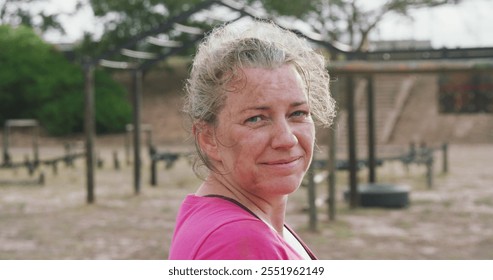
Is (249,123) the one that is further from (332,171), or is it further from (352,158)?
(352,158)

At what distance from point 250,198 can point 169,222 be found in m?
7.16

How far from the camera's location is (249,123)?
113 cm

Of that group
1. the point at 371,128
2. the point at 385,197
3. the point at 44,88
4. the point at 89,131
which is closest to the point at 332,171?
the point at 385,197

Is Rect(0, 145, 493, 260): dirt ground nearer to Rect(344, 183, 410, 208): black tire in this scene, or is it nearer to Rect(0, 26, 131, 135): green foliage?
Rect(344, 183, 410, 208): black tire

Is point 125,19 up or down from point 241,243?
up

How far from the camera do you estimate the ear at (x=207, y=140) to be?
1.21m

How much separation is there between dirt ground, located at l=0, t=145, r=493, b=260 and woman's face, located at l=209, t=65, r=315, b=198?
5.20 meters

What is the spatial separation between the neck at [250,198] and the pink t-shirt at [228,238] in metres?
0.06

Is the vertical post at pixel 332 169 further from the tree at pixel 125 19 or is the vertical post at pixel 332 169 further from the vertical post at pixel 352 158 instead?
the tree at pixel 125 19

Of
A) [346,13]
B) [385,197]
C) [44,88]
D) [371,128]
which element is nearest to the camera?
[385,197]

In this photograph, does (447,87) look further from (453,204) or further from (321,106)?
(321,106)

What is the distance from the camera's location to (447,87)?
995 inches

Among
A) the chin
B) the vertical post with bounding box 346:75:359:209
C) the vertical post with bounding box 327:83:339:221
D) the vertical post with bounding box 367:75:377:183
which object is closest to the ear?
the chin

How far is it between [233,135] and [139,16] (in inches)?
1067
